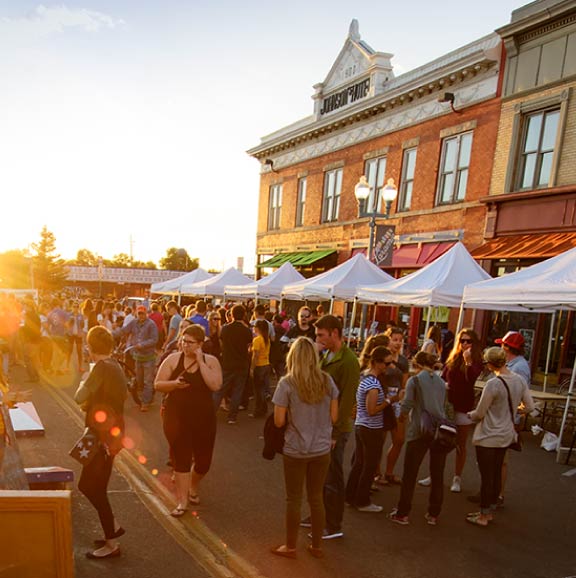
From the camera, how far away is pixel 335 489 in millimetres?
4199

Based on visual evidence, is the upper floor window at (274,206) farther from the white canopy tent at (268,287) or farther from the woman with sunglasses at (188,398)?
the woman with sunglasses at (188,398)

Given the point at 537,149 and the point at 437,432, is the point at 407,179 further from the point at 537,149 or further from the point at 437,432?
the point at 437,432

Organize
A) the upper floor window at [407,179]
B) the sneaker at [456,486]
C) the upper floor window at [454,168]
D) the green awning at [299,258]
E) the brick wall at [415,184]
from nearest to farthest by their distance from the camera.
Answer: the sneaker at [456,486] < the brick wall at [415,184] < the upper floor window at [454,168] < the upper floor window at [407,179] < the green awning at [299,258]

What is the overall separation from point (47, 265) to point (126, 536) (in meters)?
81.2

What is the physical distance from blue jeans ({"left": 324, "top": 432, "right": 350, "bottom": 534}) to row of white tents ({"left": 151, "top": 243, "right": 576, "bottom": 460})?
4428 millimetres

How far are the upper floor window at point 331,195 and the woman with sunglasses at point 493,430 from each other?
17.5 m

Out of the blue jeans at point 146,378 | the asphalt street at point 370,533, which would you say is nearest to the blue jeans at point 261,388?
the blue jeans at point 146,378

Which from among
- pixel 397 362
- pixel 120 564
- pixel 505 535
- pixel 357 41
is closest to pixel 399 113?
pixel 357 41

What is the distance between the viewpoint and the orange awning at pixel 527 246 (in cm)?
1193

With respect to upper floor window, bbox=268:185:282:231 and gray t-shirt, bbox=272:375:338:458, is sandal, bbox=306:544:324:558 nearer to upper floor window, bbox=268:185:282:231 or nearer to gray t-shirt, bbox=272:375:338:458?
gray t-shirt, bbox=272:375:338:458

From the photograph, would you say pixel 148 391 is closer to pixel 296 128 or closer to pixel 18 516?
pixel 18 516

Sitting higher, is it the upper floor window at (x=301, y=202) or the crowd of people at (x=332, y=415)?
the upper floor window at (x=301, y=202)

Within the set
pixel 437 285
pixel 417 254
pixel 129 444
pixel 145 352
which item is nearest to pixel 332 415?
pixel 129 444

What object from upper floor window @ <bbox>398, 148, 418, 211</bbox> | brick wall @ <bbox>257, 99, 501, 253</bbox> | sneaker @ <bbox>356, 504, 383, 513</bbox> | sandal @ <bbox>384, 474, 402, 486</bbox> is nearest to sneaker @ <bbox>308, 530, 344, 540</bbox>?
sneaker @ <bbox>356, 504, 383, 513</bbox>
